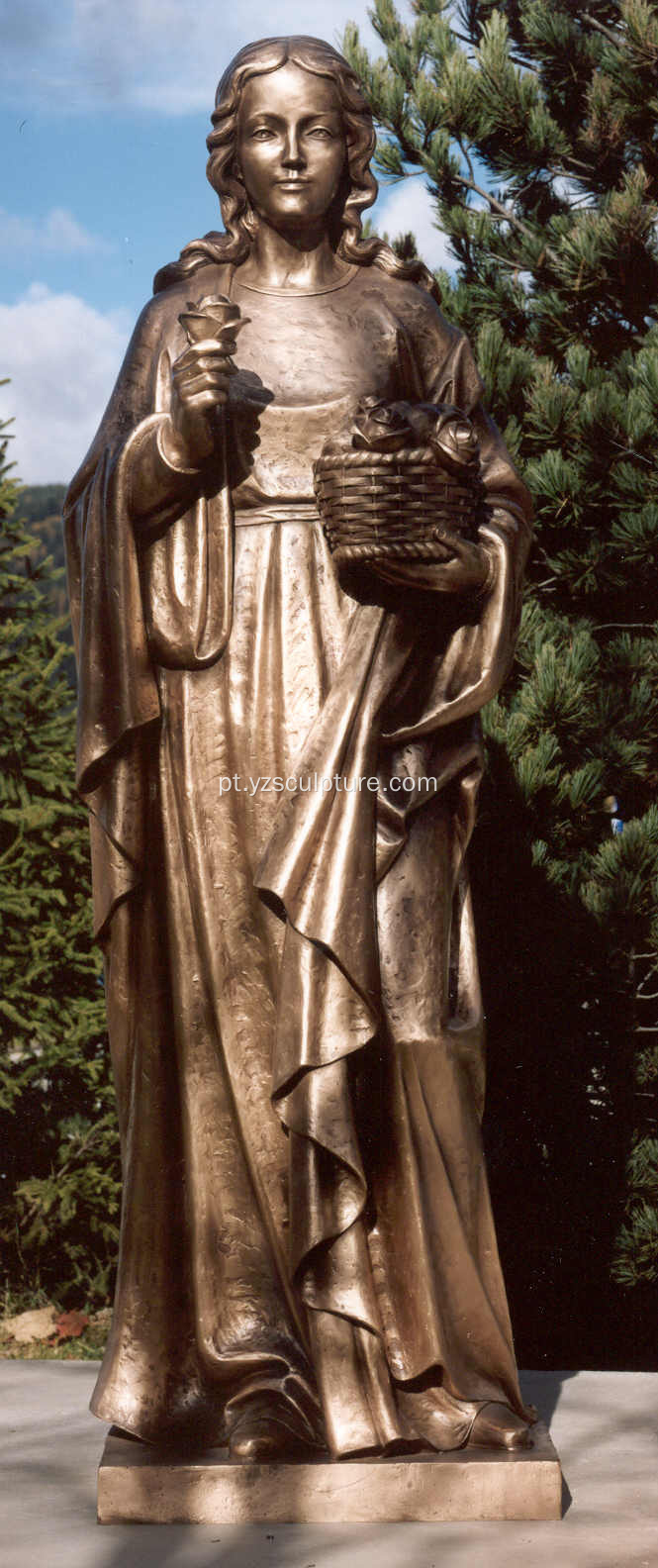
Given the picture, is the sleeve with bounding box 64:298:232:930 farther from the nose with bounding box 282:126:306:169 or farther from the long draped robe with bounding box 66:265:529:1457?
the nose with bounding box 282:126:306:169

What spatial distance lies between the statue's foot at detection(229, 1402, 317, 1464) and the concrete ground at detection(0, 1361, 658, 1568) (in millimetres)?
141

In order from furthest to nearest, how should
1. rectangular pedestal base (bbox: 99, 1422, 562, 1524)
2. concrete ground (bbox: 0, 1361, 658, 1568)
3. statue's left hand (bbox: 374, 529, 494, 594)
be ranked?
statue's left hand (bbox: 374, 529, 494, 594)
rectangular pedestal base (bbox: 99, 1422, 562, 1524)
concrete ground (bbox: 0, 1361, 658, 1568)

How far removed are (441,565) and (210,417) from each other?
23.4 inches

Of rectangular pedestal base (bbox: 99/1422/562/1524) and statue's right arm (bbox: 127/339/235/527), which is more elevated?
statue's right arm (bbox: 127/339/235/527)

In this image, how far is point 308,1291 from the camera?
432 cm

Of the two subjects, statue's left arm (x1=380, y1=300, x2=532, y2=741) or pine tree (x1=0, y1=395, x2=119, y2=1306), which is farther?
pine tree (x1=0, y1=395, x2=119, y2=1306)

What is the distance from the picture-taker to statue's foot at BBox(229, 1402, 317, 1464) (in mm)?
4211

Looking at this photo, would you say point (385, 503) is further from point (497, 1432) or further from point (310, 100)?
point (497, 1432)

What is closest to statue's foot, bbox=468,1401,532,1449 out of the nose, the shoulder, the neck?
the shoulder

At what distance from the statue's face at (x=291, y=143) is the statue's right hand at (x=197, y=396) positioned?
54 cm

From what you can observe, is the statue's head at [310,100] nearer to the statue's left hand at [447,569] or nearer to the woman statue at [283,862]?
the woman statue at [283,862]

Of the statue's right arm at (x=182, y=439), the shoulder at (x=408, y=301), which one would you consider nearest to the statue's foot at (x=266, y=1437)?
the statue's right arm at (x=182, y=439)

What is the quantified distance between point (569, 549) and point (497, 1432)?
4.17m

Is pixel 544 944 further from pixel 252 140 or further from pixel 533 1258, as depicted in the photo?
pixel 252 140
